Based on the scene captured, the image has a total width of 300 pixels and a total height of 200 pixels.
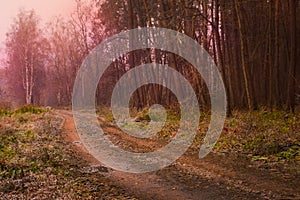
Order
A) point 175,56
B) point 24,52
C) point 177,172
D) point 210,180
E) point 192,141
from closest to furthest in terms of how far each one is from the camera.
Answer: point 210,180 → point 177,172 → point 192,141 → point 175,56 → point 24,52

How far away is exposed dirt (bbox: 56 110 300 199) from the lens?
20.1ft

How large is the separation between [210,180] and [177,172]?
1050mm

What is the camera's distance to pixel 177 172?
795 cm

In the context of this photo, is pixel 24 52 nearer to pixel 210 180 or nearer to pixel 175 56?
pixel 175 56

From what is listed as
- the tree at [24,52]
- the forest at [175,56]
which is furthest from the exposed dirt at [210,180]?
the tree at [24,52]

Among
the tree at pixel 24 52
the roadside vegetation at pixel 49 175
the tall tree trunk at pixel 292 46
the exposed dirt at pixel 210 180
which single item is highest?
the tree at pixel 24 52

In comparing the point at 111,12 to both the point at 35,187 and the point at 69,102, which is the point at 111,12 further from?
the point at 69,102

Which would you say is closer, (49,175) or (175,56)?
(49,175)

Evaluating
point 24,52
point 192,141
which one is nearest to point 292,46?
point 192,141

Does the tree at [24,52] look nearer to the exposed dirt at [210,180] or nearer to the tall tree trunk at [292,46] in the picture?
the tall tree trunk at [292,46]

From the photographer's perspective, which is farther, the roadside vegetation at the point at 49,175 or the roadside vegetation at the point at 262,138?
the roadside vegetation at the point at 262,138

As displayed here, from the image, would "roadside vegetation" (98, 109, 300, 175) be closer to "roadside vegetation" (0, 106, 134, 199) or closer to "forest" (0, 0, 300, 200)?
"forest" (0, 0, 300, 200)

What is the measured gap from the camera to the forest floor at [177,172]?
637 cm

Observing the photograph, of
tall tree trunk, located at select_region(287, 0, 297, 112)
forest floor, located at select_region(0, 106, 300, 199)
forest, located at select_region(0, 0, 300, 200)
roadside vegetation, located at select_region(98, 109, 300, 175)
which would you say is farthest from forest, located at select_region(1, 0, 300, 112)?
forest floor, located at select_region(0, 106, 300, 199)
